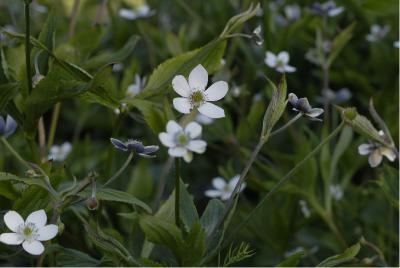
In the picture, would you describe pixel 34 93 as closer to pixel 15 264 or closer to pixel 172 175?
pixel 172 175

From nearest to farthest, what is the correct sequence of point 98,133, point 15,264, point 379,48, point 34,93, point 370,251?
1. point 34,93
2. point 15,264
3. point 370,251
4. point 379,48
5. point 98,133

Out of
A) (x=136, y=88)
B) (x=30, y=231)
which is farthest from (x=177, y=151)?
(x=136, y=88)

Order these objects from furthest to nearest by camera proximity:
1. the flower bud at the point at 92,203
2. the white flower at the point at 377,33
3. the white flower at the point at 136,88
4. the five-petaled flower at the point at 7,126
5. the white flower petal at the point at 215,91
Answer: the white flower at the point at 377,33
the white flower at the point at 136,88
the five-petaled flower at the point at 7,126
the white flower petal at the point at 215,91
the flower bud at the point at 92,203

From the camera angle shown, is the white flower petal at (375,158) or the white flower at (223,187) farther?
the white flower at (223,187)

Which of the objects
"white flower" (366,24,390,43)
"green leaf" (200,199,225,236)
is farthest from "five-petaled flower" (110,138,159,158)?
"white flower" (366,24,390,43)

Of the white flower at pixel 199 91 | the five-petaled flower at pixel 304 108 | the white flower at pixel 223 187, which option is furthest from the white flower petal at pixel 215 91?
the white flower at pixel 223 187

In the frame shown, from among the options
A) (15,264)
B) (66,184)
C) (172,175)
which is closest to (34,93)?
(66,184)

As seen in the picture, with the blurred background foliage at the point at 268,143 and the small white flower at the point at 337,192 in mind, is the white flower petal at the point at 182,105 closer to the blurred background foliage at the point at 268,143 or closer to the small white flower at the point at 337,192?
the blurred background foliage at the point at 268,143
